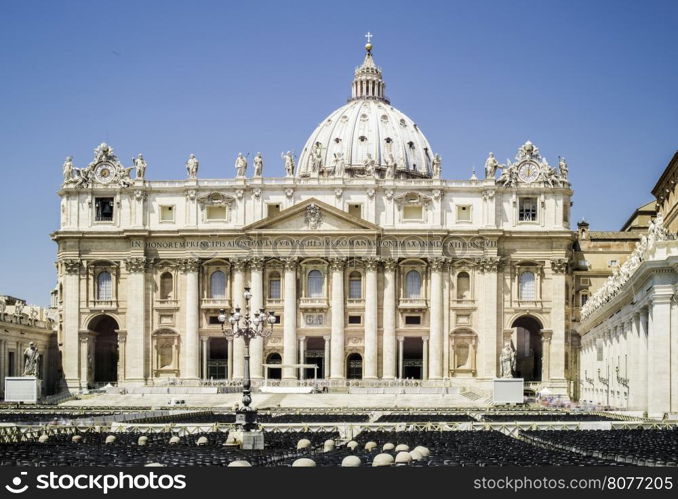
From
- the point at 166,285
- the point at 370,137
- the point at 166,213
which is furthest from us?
the point at 370,137

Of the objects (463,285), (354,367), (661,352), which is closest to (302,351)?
(354,367)

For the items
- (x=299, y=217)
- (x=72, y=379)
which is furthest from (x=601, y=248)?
(x=72, y=379)

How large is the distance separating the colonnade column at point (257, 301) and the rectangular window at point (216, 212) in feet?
19.2

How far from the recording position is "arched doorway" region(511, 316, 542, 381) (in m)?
123

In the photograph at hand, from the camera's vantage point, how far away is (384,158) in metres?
172

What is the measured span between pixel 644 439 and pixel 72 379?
80809mm

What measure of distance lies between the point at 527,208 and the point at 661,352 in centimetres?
5595

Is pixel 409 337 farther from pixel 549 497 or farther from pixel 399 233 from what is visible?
pixel 549 497

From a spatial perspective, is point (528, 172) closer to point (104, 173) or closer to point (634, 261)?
point (104, 173)

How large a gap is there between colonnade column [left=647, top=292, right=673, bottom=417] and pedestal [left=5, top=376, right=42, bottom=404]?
182 feet

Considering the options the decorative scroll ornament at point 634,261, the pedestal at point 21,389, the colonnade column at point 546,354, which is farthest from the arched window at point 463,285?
the pedestal at point 21,389

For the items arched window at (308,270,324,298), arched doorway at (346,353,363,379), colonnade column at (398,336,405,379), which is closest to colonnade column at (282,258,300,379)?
arched window at (308,270,324,298)

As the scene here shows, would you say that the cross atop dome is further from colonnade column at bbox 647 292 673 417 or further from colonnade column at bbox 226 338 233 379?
colonnade column at bbox 647 292 673 417

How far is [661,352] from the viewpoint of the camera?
6375 centimetres
